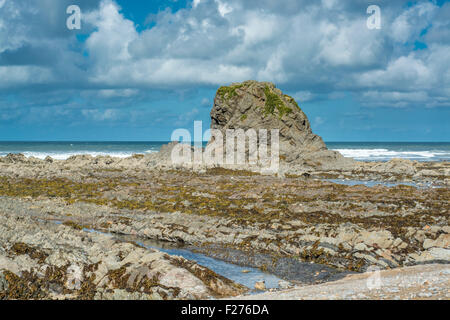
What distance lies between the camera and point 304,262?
13.7 m

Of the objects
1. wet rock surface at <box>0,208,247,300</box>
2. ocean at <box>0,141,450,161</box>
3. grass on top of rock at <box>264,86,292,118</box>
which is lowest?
wet rock surface at <box>0,208,247,300</box>

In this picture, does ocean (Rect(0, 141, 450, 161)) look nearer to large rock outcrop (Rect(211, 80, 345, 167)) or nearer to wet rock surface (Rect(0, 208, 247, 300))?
large rock outcrop (Rect(211, 80, 345, 167))

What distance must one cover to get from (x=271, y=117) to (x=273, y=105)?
2.47 meters

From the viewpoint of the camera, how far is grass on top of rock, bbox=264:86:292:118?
A: 56.6 m

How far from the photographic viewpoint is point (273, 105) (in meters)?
57.2

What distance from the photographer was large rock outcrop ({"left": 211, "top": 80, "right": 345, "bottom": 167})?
178ft

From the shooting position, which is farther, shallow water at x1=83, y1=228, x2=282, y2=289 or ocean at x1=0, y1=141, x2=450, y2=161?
ocean at x1=0, y1=141, x2=450, y2=161

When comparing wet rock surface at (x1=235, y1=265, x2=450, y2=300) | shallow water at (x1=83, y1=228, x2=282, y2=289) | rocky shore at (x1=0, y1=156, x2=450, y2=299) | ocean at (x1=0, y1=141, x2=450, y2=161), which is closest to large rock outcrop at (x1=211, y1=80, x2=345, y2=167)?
rocky shore at (x1=0, y1=156, x2=450, y2=299)

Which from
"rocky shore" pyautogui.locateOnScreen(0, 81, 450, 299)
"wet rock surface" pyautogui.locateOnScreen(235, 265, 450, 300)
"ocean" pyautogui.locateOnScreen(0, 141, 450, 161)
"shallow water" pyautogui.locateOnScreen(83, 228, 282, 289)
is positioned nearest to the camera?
"wet rock surface" pyautogui.locateOnScreen(235, 265, 450, 300)

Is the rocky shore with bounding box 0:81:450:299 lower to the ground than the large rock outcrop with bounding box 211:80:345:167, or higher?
lower

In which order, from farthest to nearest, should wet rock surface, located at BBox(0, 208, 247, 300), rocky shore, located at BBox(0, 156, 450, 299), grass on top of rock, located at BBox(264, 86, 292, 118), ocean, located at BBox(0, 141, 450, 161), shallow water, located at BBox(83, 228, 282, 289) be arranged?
ocean, located at BBox(0, 141, 450, 161), grass on top of rock, located at BBox(264, 86, 292, 118), shallow water, located at BBox(83, 228, 282, 289), rocky shore, located at BBox(0, 156, 450, 299), wet rock surface, located at BBox(0, 208, 247, 300)

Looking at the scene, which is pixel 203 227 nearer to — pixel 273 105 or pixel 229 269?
pixel 229 269
